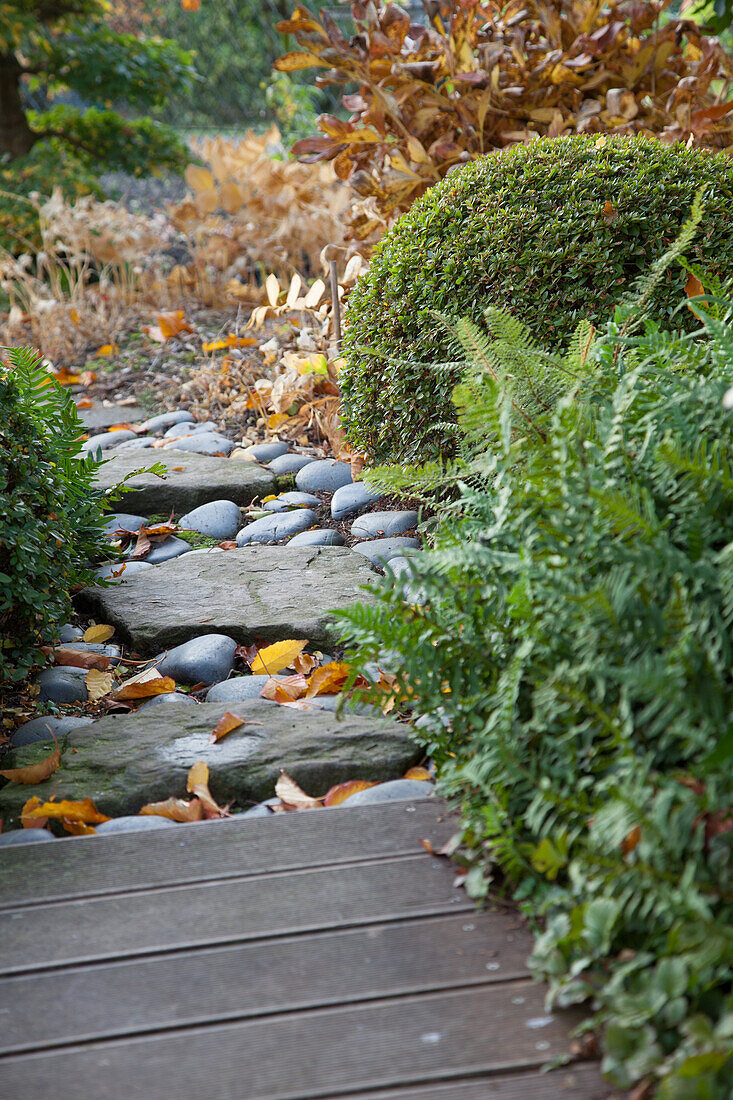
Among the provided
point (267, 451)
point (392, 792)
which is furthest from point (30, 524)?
point (267, 451)

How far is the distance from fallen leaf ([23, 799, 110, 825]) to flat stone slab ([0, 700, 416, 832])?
0.9 inches

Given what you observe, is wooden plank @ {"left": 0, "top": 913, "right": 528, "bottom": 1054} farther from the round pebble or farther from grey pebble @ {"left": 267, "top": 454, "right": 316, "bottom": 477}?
grey pebble @ {"left": 267, "top": 454, "right": 316, "bottom": 477}

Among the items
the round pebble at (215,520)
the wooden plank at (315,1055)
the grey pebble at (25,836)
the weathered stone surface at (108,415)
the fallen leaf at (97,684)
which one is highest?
the wooden plank at (315,1055)

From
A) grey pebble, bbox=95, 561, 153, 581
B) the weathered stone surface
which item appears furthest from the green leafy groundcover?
the weathered stone surface

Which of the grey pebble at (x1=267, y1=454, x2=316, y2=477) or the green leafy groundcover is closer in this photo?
the green leafy groundcover

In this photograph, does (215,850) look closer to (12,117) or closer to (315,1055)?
(315,1055)

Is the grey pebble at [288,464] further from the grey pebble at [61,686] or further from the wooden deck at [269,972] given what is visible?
the wooden deck at [269,972]

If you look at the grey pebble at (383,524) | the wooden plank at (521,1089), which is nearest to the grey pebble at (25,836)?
the wooden plank at (521,1089)

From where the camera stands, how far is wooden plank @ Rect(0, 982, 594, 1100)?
1.13m

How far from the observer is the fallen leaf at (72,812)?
1.76 m

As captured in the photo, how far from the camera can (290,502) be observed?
11.5ft

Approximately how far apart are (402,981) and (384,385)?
7.03 feet

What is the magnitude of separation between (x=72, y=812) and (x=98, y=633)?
92 cm

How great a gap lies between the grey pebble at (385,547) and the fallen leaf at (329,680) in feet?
2.33
